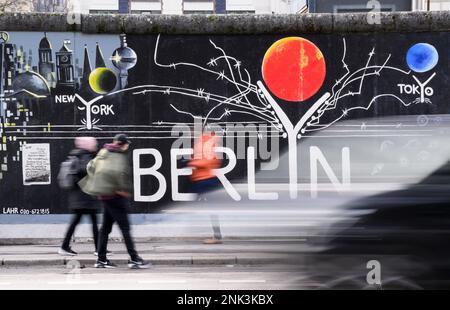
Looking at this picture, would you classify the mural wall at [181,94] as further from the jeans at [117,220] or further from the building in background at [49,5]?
the building in background at [49,5]

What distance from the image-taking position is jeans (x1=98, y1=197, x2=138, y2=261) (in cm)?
1150

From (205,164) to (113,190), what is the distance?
2.49 meters

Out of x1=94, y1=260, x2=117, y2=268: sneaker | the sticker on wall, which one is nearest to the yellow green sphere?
the sticker on wall

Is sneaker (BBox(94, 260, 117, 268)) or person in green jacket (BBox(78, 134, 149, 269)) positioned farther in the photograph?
sneaker (BBox(94, 260, 117, 268))

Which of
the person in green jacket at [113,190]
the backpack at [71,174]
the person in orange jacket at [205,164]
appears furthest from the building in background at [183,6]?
the person in green jacket at [113,190]

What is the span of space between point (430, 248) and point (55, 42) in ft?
31.6

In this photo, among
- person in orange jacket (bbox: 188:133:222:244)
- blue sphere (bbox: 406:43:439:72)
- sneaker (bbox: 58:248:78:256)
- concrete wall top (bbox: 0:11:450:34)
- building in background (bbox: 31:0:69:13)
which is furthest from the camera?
building in background (bbox: 31:0:69:13)

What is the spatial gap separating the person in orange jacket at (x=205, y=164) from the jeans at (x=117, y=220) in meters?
1.49

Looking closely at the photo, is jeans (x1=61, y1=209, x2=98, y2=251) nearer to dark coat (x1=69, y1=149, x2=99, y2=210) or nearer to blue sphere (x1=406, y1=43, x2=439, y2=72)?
dark coat (x1=69, y1=149, x2=99, y2=210)

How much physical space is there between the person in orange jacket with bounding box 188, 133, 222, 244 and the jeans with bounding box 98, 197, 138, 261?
1492 millimetres

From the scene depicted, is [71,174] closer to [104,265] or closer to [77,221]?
[77,221]

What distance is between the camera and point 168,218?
14.6m

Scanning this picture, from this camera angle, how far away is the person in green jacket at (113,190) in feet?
37.8
